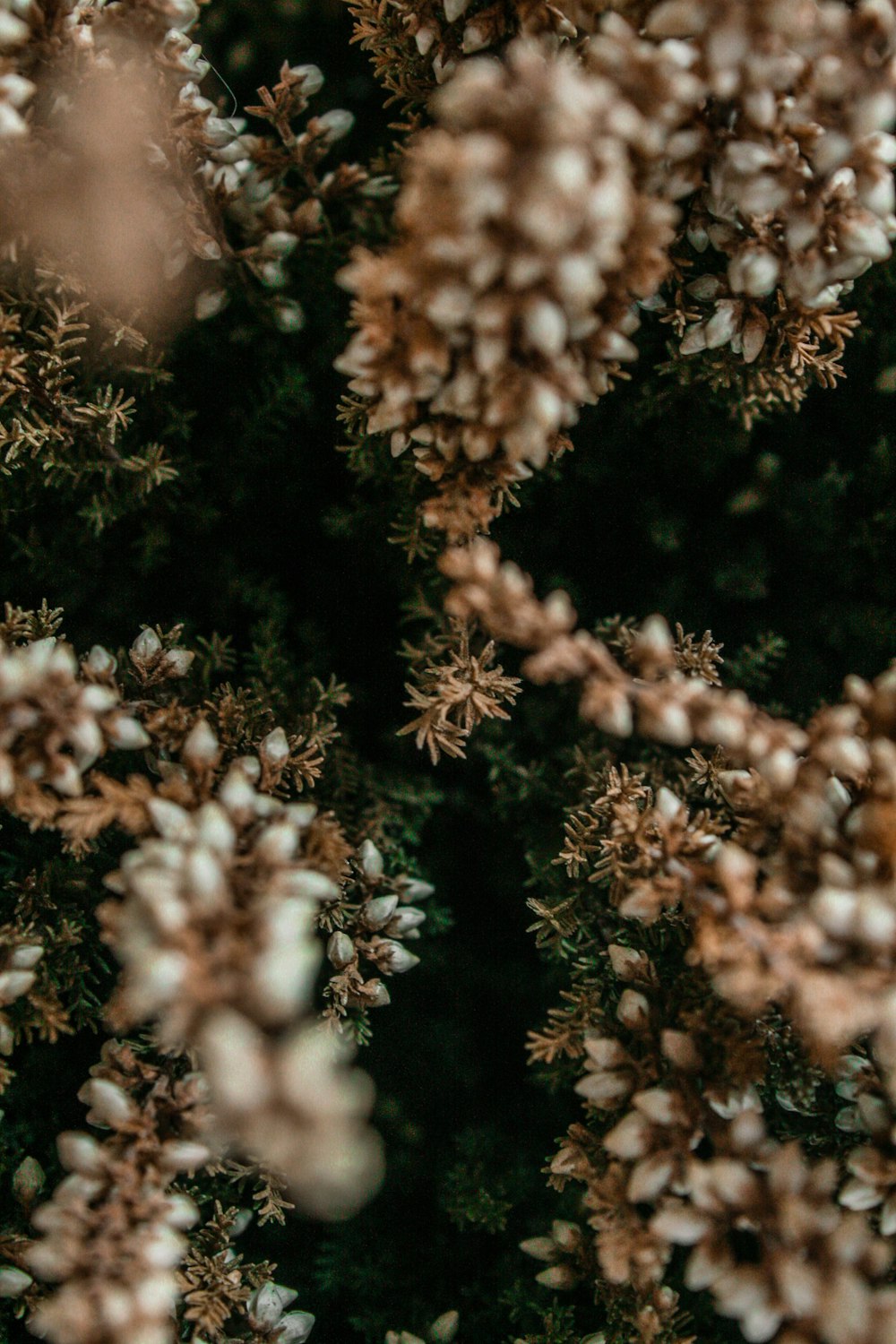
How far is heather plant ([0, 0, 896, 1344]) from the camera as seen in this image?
979 mm

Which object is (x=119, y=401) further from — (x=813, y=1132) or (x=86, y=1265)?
(x=813, y=1132)

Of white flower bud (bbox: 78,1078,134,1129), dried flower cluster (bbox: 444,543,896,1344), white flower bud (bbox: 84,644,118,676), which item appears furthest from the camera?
white flower bud (bbox: 84,644,118,676)

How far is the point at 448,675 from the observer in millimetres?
1301

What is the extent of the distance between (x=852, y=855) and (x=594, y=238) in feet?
2.04

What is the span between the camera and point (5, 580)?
1.48 metres

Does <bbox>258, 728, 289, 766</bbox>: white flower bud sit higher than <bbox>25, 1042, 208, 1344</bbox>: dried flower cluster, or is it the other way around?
<bbox>258, 728, 289, 766</bbox>: white flower bud

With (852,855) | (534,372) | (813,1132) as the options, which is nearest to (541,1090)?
(813,1132)

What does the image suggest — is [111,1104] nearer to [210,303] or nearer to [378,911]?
[378,911]

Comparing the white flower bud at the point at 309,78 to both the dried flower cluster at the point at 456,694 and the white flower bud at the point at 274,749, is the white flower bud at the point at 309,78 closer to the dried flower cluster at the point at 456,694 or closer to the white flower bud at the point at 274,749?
the dried flower cluster at the point at 456,694

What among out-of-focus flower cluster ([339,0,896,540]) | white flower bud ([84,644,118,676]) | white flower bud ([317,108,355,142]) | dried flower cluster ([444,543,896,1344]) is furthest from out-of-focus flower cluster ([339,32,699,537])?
white flower bud ([84,644,118,676])

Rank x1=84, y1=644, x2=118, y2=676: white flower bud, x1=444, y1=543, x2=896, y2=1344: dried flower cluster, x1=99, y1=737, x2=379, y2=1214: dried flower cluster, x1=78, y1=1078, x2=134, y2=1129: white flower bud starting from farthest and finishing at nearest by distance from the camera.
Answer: x1=84, y1=644, x2=118, y2=676: white flower bud, x1=78, y1=1078, x2=134, y2=1129: white flower bud, x1=444, y1=543, x2=896, y2=1344: dried flower cluster, x1=99, y1=737, x2=379, y2=1214: dried flower cluster

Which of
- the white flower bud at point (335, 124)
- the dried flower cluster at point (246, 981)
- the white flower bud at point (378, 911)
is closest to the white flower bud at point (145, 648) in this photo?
the dried flower cluster at point (246, 981)

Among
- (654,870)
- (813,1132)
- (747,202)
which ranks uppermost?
(747,202)

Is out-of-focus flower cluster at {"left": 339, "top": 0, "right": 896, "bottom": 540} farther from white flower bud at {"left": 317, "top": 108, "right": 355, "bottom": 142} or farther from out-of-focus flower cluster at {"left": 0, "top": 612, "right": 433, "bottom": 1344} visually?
out-of-focus flower cluster at {"left": 0, "top": 612, "right": 433, "bottom": 1344}
